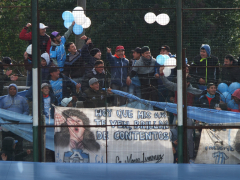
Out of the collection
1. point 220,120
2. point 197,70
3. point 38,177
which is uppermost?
point 197,70

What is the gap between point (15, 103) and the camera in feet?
21.7

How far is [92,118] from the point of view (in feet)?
21.4

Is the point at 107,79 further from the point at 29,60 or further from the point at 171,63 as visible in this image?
the point at 29,60

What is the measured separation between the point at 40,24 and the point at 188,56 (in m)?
2.53

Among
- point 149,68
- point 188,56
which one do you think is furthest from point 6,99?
point 188,56

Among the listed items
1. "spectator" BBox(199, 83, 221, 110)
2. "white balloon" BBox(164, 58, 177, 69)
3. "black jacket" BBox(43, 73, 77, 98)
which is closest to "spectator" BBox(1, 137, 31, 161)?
"black jacket" BBox(43, 73, 77, 98)

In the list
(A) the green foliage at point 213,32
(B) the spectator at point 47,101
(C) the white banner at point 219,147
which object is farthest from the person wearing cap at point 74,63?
(C) the white banner at point 219,147

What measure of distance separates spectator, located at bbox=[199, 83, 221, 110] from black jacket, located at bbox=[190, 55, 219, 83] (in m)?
0.12

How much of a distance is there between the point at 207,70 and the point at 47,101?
268 cm

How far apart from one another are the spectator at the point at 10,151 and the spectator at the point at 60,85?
3.35 ft

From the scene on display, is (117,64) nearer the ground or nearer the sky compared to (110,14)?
nearer the ground

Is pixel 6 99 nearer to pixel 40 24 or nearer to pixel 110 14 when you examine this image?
pixel 40 24

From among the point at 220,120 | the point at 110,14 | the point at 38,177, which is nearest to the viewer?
the point at 38,177

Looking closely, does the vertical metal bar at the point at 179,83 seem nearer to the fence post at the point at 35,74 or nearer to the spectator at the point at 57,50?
the spectator at the point at 57,50
